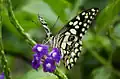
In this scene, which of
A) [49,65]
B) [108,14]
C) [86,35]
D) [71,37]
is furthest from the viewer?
[86,35]

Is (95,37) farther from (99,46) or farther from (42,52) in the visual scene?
(42,52)

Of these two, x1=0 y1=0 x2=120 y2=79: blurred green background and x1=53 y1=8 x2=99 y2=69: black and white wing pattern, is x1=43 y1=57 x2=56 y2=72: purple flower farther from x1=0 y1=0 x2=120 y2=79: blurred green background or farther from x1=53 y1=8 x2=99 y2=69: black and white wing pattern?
x1=0 y1=0 x2=120 y2=79: blurred green background

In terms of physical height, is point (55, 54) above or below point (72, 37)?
below

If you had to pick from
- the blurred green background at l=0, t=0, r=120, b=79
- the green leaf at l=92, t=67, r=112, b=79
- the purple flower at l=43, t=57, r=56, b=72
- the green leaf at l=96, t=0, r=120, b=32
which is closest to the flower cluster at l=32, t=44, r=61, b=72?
the purple flower at l=43, t=57, r=56, b=72

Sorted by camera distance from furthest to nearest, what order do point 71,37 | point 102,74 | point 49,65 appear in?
point 102,74 → point 71,37 → point 49,65

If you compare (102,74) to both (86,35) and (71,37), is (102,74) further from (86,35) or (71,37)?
(71,37)

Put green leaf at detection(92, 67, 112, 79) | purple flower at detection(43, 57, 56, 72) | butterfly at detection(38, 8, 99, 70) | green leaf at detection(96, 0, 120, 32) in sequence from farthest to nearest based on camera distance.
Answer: green leaf at detection(92, 67, 112, 79) < green leaf at detection(96, 0, 120, 32) < butterfly at detection(38, 8, 99, 70) < purple flower at detection(43, 57, 56, 72)

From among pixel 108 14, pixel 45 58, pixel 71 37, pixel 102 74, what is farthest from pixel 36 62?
pixel 102 74
